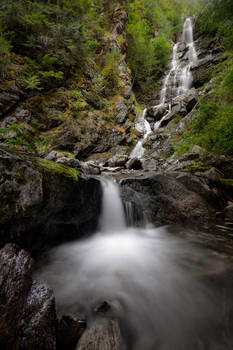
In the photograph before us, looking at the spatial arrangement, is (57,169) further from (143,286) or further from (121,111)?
(121,111)

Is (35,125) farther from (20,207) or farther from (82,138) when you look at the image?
(20,207)

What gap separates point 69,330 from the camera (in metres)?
1.24

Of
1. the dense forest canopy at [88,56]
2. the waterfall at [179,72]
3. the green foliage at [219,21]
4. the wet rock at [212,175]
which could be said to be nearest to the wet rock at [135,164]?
the dense forest canopy at [88,56]

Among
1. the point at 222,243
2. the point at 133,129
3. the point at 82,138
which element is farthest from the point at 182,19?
the point at 222,243

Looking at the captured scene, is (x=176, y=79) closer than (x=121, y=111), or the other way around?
(x=121, y=111)

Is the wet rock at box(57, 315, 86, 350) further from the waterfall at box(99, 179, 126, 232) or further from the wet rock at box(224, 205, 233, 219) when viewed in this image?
the wet rock at box(224, 205, 233, 219)

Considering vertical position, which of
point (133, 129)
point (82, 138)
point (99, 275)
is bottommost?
point (99, 275)

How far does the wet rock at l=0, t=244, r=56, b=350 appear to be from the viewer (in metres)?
1.01

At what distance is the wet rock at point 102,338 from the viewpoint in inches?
45.7

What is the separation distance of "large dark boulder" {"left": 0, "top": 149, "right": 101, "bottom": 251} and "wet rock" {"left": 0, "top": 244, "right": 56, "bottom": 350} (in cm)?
64

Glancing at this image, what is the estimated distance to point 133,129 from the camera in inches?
530

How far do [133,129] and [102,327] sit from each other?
13.3 m

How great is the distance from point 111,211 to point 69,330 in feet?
9.07

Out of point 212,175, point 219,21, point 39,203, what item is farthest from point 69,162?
point 219,21
